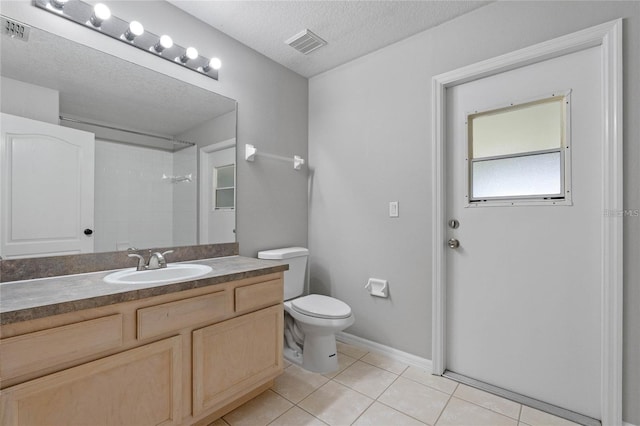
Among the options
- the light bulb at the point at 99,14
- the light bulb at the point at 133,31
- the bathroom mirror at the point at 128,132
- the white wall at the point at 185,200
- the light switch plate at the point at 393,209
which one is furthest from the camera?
the light switch plate at the point at 393,209

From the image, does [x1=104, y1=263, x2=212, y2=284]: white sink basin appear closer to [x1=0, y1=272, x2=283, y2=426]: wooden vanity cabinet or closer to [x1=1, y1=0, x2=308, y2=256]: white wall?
[x1=0, y1=272, x2=283, y2=426]: wooden vanity cabinet

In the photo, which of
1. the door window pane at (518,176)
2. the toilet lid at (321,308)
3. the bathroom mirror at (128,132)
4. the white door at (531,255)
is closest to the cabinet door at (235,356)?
the toilet lid at (321,308)

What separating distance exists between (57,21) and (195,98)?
2.37 ft

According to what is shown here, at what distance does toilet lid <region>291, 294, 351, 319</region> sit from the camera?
1.97 m

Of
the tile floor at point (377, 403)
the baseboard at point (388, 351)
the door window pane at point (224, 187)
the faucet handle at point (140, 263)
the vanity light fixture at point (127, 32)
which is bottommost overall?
the tile floor at point (377, 403)

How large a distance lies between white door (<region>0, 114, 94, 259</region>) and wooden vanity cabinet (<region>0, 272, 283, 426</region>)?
600mm

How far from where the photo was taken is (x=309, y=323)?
198 centimetres

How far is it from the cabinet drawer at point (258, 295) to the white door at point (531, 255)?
3.83 ft

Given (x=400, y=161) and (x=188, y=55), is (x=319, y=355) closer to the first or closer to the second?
(x=400, y=161)

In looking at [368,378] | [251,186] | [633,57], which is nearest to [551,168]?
[633,57]

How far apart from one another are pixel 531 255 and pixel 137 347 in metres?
2.07

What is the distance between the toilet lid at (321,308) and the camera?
77.5 inches

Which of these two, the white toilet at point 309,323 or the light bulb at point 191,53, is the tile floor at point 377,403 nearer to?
the white toilet at point 309,323

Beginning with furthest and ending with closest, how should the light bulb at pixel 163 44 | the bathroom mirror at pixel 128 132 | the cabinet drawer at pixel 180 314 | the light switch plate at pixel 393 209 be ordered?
the light switch plate at pixel 393 209, the light bulb at pixel 163 44, the bathroom mirror at pixel 128 132, the cabinet drawer at pixel 180 314
